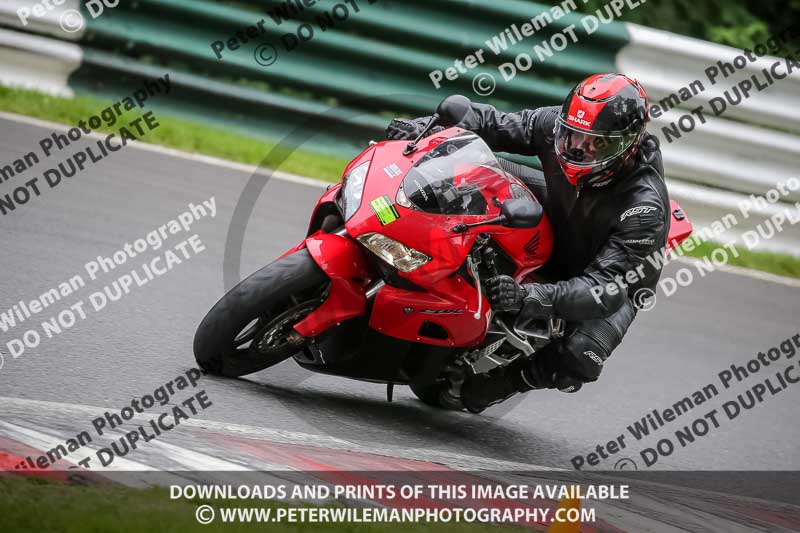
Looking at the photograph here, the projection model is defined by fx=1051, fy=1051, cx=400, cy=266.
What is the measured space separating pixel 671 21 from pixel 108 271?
25.8ft

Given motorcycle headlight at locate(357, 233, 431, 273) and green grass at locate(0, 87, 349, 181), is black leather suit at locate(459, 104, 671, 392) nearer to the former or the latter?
motorcycle headlight at locate(357, 233, 431, 273)

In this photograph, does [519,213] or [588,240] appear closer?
[519,213]

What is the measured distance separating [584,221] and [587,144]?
452mm

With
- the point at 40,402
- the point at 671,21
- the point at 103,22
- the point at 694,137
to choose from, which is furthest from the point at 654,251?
the point at 671,21

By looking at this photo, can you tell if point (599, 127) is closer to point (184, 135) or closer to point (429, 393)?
point (429, 393)

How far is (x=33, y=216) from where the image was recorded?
6.24m

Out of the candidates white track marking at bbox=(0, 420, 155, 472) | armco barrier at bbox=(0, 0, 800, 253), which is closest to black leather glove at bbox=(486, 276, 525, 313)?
white track marking at bbox=(0, 420, 155, 472)

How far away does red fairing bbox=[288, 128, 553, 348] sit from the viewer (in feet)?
13.7

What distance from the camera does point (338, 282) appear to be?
4230mm

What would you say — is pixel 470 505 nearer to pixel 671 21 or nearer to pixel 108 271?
pixel 108 271

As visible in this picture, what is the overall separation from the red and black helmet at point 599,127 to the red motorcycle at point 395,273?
271 millimetres

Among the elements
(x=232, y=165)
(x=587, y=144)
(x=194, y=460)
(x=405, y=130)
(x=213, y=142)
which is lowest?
(x=194, y=460)

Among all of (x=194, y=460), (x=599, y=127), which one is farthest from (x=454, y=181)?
(x=194, y=460)

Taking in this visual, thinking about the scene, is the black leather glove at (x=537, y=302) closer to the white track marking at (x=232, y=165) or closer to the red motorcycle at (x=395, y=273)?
the red motorcycle at (x=395, y=273)
